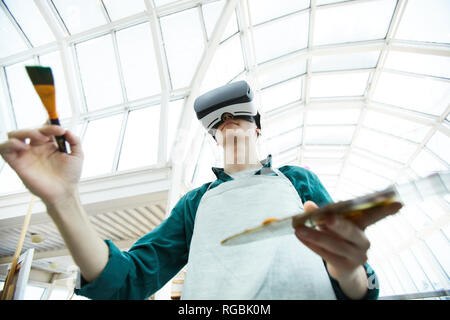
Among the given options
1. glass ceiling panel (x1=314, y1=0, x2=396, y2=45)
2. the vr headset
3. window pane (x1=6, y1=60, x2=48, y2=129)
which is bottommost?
the vr headset

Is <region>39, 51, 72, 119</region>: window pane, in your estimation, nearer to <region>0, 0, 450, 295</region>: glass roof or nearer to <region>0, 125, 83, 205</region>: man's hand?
<region>0, 0, 450, 295</region>: glass roof

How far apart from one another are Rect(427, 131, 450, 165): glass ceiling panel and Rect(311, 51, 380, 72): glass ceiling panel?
257 centimetres

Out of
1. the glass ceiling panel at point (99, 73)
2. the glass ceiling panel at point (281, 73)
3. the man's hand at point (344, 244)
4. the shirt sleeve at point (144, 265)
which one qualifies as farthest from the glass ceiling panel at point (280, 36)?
the man's hand at point (344, 244)

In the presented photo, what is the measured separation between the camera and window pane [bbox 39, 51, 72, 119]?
Result: 477 cm

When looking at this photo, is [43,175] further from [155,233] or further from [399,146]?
[399,146]

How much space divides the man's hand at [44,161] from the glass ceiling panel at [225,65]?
4.07m

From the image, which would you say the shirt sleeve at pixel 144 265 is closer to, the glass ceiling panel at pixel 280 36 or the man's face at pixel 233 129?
the man's face at pixel 233 129

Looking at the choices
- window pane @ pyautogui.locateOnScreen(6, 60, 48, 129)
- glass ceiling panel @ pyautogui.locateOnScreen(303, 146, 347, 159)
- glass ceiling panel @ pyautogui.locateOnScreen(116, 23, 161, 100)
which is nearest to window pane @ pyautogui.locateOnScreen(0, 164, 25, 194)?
window pane @ pyautogui.locateOnScreen(6, 60, 48, 129)

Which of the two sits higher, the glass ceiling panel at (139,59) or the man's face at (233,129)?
the glass ceiling panel at (139,59)

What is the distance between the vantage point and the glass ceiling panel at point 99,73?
473cm

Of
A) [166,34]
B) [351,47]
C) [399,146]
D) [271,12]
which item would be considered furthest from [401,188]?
[399,146]

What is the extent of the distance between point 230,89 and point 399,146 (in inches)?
330

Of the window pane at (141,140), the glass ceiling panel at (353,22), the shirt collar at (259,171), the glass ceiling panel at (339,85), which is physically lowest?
the shirt collar at (259,171)

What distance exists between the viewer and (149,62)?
15.1 feet
